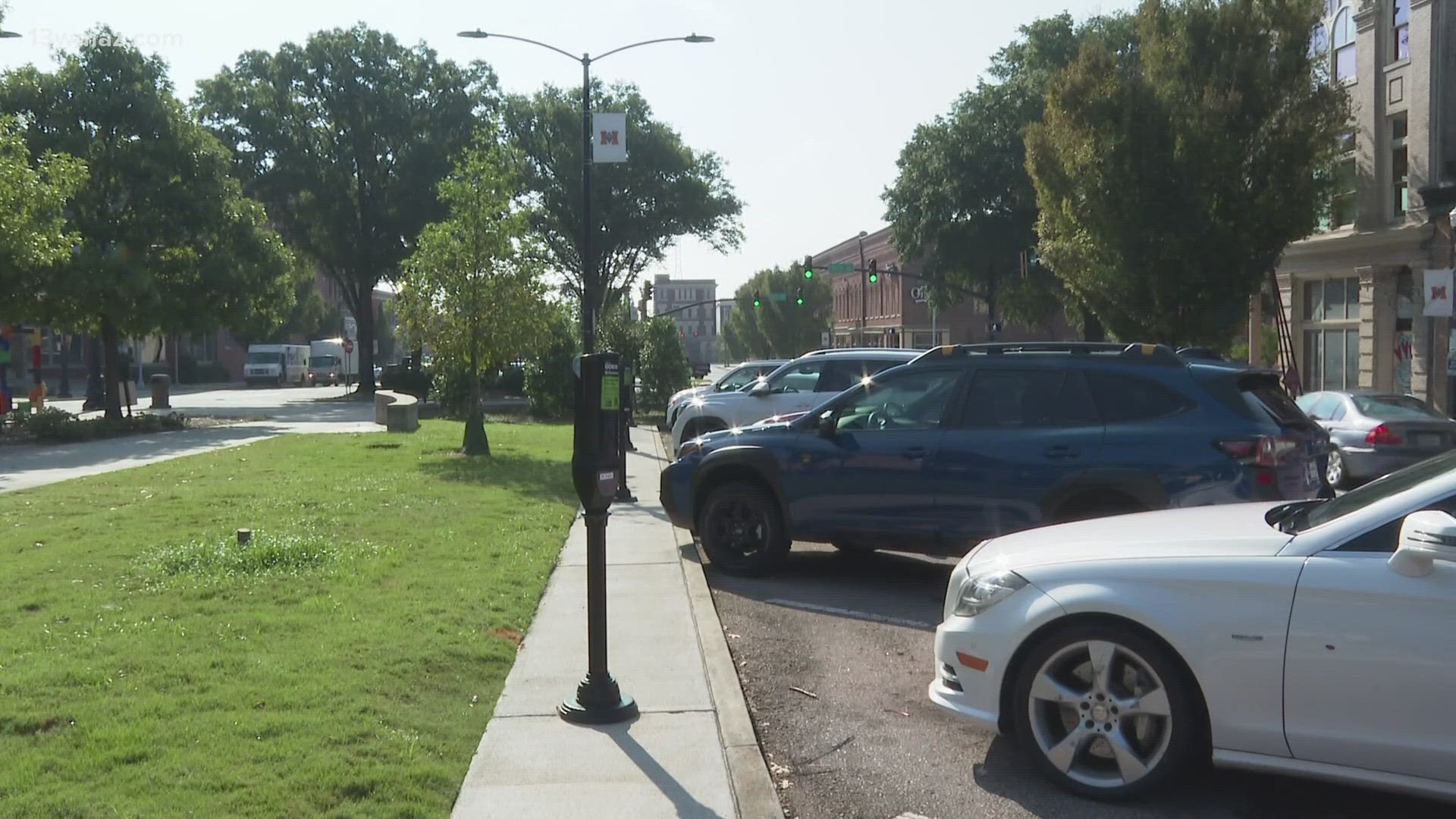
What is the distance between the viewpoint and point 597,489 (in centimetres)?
603

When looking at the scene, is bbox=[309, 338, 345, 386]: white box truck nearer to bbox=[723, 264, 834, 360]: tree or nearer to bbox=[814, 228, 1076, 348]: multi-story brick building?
bbox=[814, 228, 1076, 348]: multi-story brick building

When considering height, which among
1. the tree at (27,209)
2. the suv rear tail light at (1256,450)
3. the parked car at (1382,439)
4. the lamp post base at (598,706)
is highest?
the tree at (27,209)

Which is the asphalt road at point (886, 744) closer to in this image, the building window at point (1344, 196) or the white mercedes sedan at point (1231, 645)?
the white mercedes sedan at point (1231, 645)

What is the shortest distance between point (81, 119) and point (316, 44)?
21.8 meters

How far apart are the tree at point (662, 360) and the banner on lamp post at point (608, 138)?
13010mm

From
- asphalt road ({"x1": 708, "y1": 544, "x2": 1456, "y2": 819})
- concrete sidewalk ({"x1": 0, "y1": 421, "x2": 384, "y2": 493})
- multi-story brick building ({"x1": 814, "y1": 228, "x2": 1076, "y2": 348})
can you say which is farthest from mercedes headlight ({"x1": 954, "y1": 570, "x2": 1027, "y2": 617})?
multi-story brick building ({"x1": 814, "y1": 228, "x2": 1076, "y2": 348})

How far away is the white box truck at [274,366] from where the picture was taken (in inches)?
2574

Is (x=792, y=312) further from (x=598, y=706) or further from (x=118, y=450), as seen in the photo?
(x=598, y=706)

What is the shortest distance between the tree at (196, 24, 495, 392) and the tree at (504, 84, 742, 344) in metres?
3.20

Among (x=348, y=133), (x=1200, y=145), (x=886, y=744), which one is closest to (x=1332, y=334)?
(x=1200, y=145)

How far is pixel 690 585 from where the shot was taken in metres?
9.72

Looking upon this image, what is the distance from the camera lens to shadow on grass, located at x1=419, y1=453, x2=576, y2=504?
624 inches

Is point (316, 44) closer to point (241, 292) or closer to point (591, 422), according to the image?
point (241, 292)

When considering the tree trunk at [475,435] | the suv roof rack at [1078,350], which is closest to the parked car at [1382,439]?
the suv roof rack at [1078,350]
